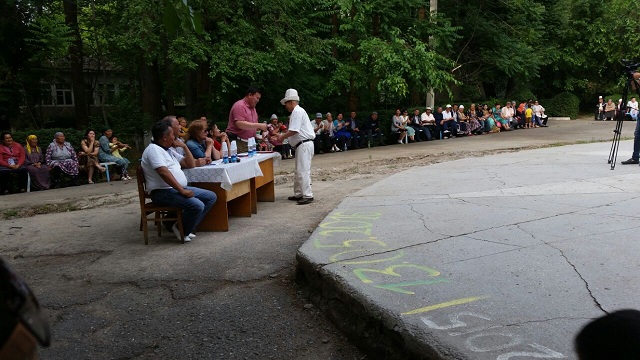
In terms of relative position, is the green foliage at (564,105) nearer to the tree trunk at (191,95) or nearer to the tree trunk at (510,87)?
the tree trunk at (510,87)

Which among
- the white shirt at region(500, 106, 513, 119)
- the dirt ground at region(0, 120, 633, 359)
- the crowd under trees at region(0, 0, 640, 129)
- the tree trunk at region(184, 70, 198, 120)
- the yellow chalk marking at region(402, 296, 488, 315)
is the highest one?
the crowd under trees at region(0, 0, 640, 129)

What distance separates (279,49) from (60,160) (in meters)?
6.77

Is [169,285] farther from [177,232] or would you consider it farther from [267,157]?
[267,157]

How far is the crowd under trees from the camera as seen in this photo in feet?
50.9

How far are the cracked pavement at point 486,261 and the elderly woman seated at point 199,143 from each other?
1.97 meters

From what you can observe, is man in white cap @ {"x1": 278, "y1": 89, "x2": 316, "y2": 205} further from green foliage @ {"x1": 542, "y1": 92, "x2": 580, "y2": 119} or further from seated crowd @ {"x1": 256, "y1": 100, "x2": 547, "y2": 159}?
green foliage @ {"x1": 542, "y1": 92, "x2": 580, "y2": 119}

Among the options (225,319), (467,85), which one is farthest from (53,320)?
(467,85)

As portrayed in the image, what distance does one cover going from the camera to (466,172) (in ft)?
34.5

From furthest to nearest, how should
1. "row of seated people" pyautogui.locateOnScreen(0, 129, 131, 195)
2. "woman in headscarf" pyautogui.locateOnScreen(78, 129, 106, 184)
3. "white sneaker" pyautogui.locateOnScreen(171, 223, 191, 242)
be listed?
1. "woman in headscarf" pyautogui.locateOnScreen(78, 129, 106, 184)
2. "row of seated people" pyautogui.locateOnScreen(0, 129, 131, 195)
3. "white sneaker" pyautogui.locateOnScreen(171, 223, 191, 242)

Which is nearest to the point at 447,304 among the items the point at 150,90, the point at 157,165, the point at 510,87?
the point at 157,165

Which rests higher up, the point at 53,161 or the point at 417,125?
the point at 417,125

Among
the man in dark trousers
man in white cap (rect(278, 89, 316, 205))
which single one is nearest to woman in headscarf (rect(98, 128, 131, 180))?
man in white cap (rect(278, 89, 316, 205))

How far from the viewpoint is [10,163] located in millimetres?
11805

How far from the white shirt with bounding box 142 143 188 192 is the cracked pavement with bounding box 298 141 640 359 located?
1.86 metres
